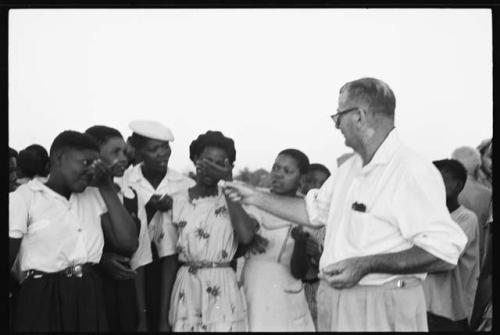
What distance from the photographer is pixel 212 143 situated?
15.0 ft

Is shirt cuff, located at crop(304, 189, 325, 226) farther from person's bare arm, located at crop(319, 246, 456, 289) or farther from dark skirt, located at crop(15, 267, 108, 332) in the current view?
dark skirt, located at crop(15, 267, 108, 332)

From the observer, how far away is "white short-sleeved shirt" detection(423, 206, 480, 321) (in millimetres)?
4516

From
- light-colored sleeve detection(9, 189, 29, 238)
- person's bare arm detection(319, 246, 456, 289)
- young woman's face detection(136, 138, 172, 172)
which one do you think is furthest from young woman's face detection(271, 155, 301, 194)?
light-colored sleeve detection(9, 189, 29, 238)

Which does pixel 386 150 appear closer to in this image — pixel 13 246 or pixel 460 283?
pixel 460 283

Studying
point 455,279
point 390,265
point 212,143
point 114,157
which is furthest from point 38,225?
point 455,279

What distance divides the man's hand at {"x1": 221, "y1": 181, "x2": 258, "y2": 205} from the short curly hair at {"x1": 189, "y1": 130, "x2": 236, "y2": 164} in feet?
0.46

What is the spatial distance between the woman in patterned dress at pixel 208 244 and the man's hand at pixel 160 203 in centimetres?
4

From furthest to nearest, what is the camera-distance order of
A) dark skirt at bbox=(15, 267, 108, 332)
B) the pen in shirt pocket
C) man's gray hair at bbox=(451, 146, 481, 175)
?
man's gray hair at bbox=(451, 146, 481, 175)
the pen in shirt pocket
dark skirt at bbox=(15, 267, 108, 332)

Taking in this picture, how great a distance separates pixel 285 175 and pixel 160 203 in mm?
780

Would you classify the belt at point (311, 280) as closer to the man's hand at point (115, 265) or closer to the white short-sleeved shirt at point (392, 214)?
the white short-sleeved shirt at point (392, 214)

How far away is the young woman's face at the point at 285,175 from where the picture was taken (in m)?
4.57

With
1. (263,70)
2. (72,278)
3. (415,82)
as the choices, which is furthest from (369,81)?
(72,278)

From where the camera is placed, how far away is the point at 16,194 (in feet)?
14.4

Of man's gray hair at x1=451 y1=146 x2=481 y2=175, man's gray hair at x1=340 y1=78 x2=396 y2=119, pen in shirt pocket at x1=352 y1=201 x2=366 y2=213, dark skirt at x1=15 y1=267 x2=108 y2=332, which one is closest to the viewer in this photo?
dark skirt at x1=15 y1=267 x2=108 y2=332
